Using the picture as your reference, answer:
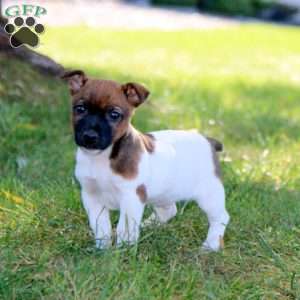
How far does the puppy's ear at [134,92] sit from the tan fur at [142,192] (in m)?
0.41

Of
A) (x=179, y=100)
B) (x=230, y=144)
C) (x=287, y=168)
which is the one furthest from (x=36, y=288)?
(x=179, y=100)

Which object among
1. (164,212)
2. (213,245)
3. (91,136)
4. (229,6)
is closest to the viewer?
(91,136)

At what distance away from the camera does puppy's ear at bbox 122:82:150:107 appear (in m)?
3.48

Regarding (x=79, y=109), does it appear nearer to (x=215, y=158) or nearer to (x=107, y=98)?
(x=107, y=98)

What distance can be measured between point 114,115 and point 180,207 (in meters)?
1.11

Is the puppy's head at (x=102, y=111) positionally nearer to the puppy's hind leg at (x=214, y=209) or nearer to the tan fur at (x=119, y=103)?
the tan fur at (x=119, y=103)

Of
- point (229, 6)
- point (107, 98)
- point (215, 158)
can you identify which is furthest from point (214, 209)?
→ point (229, 6)

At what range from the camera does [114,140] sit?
345 centimetres

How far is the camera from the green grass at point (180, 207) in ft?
10.9

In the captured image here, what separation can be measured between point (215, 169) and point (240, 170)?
1319mm

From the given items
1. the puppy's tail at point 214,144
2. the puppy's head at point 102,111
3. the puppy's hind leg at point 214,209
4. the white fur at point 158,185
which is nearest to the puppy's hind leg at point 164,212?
the white fur at point 158,185

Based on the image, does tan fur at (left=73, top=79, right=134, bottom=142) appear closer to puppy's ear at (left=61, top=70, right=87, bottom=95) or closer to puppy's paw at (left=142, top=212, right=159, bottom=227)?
puppy's ear at (left=61, top=70, right=87, bottom=95)

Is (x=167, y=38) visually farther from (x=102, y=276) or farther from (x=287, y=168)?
(x=102, y=276)

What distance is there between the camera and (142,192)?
3557mm
